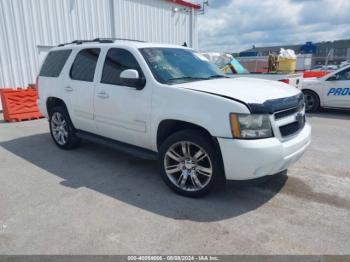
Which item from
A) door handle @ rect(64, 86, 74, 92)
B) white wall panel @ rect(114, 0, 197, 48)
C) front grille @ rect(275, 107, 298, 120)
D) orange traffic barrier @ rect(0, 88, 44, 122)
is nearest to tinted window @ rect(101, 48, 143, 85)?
door handle @ rect(64, 86, 74, 92)

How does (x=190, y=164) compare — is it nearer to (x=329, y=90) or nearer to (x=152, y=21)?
(x=329, y=90)

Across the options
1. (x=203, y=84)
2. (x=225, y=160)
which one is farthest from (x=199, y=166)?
(x=203, y=84)

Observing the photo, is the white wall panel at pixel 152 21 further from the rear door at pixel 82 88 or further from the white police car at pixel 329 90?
the rear door at pixel 82 88

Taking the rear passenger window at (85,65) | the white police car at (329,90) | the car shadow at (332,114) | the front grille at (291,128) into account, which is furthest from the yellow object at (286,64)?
the rear passenger window at (85,65)

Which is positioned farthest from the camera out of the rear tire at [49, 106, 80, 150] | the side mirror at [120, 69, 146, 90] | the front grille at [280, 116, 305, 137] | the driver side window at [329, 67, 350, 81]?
the driver side window at [329, 67, 350, 81]

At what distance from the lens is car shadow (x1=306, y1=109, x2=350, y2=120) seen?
8853 millimetres

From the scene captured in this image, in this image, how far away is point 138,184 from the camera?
4.14 meters

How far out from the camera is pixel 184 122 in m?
3.61

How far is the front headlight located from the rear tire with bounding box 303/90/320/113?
24.4 feet

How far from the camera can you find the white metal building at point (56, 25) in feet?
34.1

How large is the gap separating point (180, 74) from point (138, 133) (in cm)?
102

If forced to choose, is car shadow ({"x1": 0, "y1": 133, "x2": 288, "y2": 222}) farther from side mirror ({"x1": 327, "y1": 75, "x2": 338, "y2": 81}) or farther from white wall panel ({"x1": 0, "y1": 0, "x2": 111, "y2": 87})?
side mirror ({"x1": 327, "y1": 75, "x2": 338, "y2": 81})

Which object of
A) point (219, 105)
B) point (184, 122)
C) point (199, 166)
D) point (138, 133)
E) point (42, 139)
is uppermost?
point (219, 105)

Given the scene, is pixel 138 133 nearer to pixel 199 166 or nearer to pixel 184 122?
pixel 184 122
